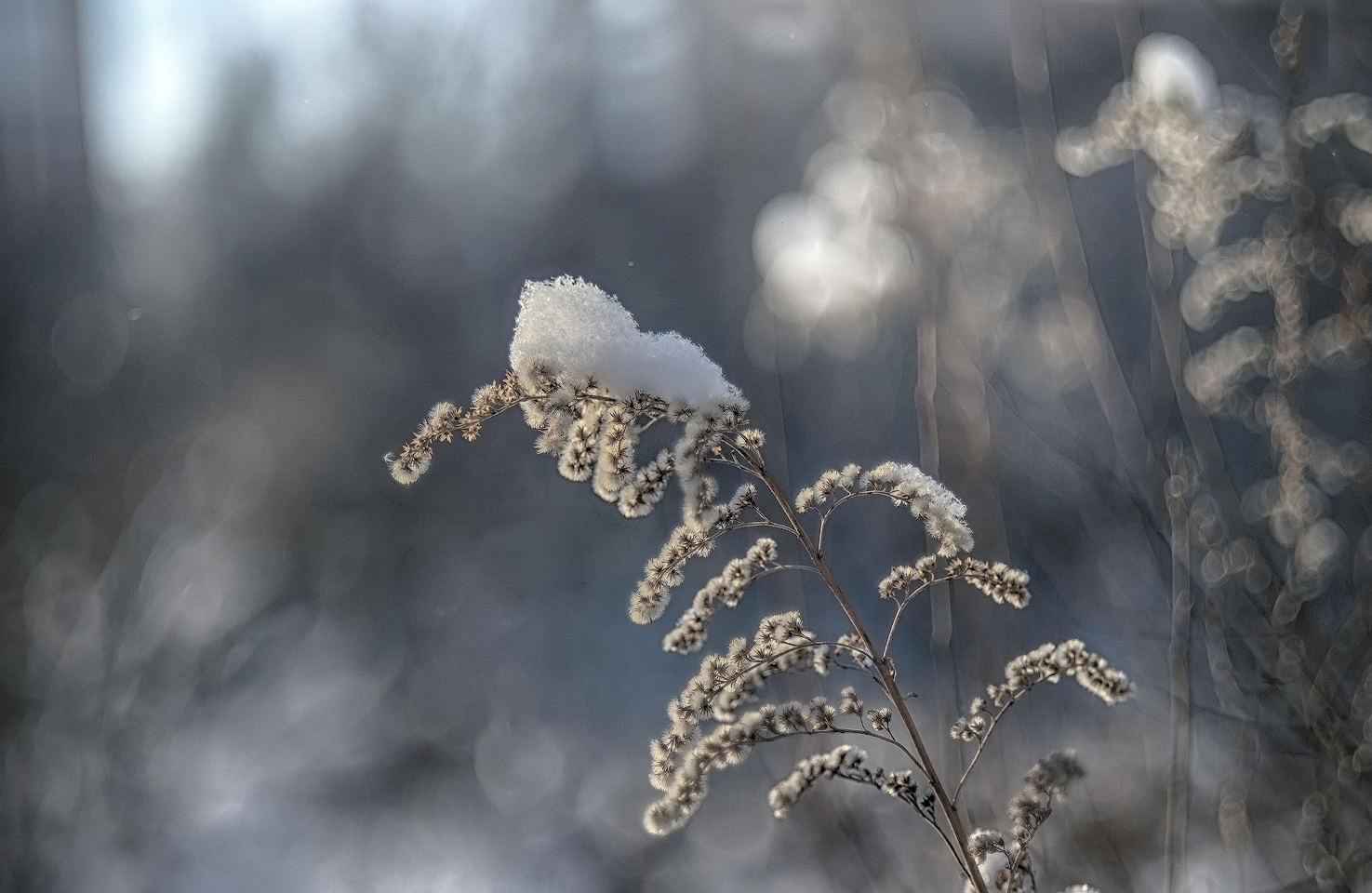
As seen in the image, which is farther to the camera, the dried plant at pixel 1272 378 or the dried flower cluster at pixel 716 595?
the dried plant at pixel 1272 378

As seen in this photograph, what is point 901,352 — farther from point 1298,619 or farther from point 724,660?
point 724,660

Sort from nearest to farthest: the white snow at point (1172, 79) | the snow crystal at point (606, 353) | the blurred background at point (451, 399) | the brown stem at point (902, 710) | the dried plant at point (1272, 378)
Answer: the brown stem at point (902, 710) < the snow crystal at point (606, 353) < the dried plant at point (1272, 378) < the white snow at point (1172, 79) < the blurred background at point (451, 399)

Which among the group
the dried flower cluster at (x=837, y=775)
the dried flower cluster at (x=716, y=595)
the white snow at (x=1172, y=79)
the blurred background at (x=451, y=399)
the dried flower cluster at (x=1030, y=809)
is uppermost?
the blurred background at (x=451, y=399)

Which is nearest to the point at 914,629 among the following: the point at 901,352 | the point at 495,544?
the point at 901,352

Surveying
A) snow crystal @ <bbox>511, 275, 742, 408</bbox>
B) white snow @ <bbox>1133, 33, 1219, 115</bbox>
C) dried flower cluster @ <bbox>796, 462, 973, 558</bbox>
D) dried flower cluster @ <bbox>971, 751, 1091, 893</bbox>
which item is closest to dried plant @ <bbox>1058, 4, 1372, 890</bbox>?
white snow @ <bbox>1133, 33, 1219, 115</bbox>

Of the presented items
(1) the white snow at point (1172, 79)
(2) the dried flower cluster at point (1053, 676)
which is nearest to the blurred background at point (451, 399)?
(1) the white snow at point (1172, 79)

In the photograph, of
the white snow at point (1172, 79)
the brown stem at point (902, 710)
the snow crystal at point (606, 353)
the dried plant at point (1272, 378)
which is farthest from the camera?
the white snow at point (1172, 79)

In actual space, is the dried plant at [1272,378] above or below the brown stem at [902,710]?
above

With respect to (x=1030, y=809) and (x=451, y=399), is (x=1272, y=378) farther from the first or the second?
(x=451, y=399)

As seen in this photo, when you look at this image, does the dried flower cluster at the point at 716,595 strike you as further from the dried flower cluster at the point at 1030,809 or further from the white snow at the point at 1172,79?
the white snow at the point at 1172,79

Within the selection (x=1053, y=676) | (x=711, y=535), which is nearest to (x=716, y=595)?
(x=711, y=535)
